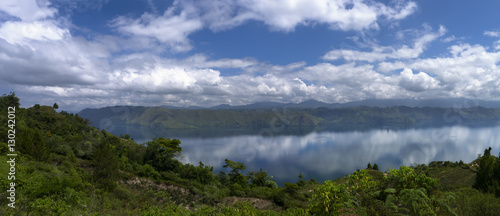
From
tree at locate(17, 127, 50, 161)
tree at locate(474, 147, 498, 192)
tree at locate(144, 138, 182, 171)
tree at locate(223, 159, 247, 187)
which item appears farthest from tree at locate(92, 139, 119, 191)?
tree at locate(474, 147, 498, 192)

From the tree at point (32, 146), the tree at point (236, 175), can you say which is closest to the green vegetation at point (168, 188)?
the tree at point (32, 146)

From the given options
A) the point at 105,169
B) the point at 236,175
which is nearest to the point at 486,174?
the point at 236,175

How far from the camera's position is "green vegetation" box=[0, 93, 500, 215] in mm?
5703

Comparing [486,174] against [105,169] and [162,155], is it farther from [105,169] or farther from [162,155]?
[162,155]

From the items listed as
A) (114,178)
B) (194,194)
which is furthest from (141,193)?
(194,194)

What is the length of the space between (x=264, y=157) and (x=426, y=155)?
246 feet

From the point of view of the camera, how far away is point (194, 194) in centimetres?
2653

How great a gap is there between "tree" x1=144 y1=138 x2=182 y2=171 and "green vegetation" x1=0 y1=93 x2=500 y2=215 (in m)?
0.17

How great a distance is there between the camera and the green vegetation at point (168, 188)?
18.7ft

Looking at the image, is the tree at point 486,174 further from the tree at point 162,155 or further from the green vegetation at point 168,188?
the tree at point 162,155

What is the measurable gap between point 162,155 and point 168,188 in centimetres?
1219

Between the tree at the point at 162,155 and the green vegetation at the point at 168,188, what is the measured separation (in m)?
0.17

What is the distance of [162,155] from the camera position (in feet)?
124

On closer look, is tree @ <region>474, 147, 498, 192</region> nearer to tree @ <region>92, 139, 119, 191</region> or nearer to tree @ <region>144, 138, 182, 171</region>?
tree @ <region>92, 139, 119, 191</region>
